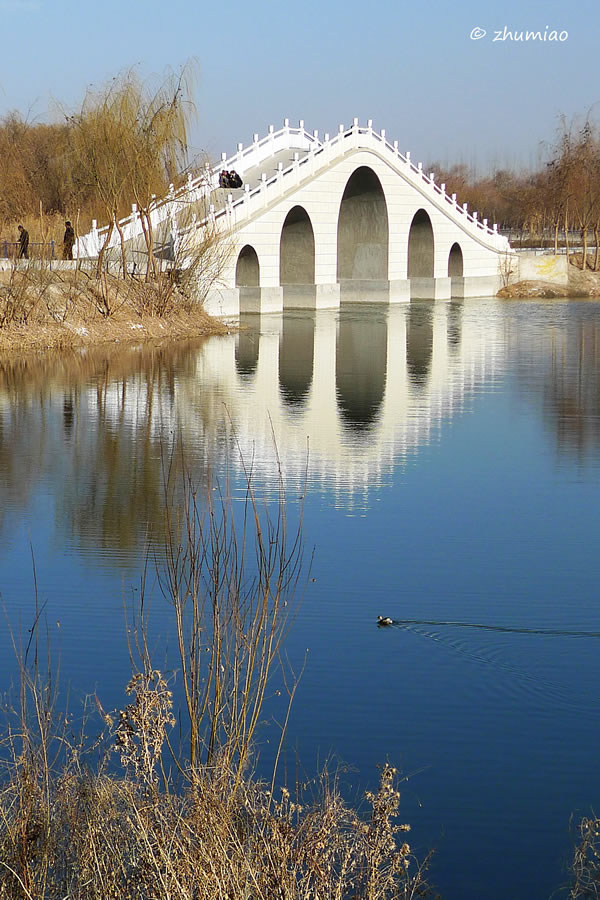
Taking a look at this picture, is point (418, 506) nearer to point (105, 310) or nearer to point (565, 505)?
point (565, 505)

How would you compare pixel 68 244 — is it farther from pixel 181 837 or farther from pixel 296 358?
pixel 181 837

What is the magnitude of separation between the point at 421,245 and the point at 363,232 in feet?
14.5

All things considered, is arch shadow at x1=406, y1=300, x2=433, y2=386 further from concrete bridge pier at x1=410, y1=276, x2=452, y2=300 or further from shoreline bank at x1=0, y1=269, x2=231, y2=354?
concrete bridge pier at x1=410, y1=276, x2=452, y2=300

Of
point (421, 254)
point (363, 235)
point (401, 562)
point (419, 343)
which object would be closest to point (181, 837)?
point (401, 562)

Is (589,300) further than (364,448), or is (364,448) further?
(589,300)

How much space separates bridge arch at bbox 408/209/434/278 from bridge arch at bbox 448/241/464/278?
2112mm

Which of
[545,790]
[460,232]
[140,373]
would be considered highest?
[460,232]

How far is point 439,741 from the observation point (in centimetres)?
610

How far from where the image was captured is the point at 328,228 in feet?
141

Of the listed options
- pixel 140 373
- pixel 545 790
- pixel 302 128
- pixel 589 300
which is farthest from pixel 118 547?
pixel 589 300

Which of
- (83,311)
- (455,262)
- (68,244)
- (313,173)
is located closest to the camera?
(83,311)

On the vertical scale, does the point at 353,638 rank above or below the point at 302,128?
below

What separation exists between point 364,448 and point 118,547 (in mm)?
5097

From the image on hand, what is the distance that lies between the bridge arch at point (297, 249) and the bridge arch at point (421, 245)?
9.47 m
